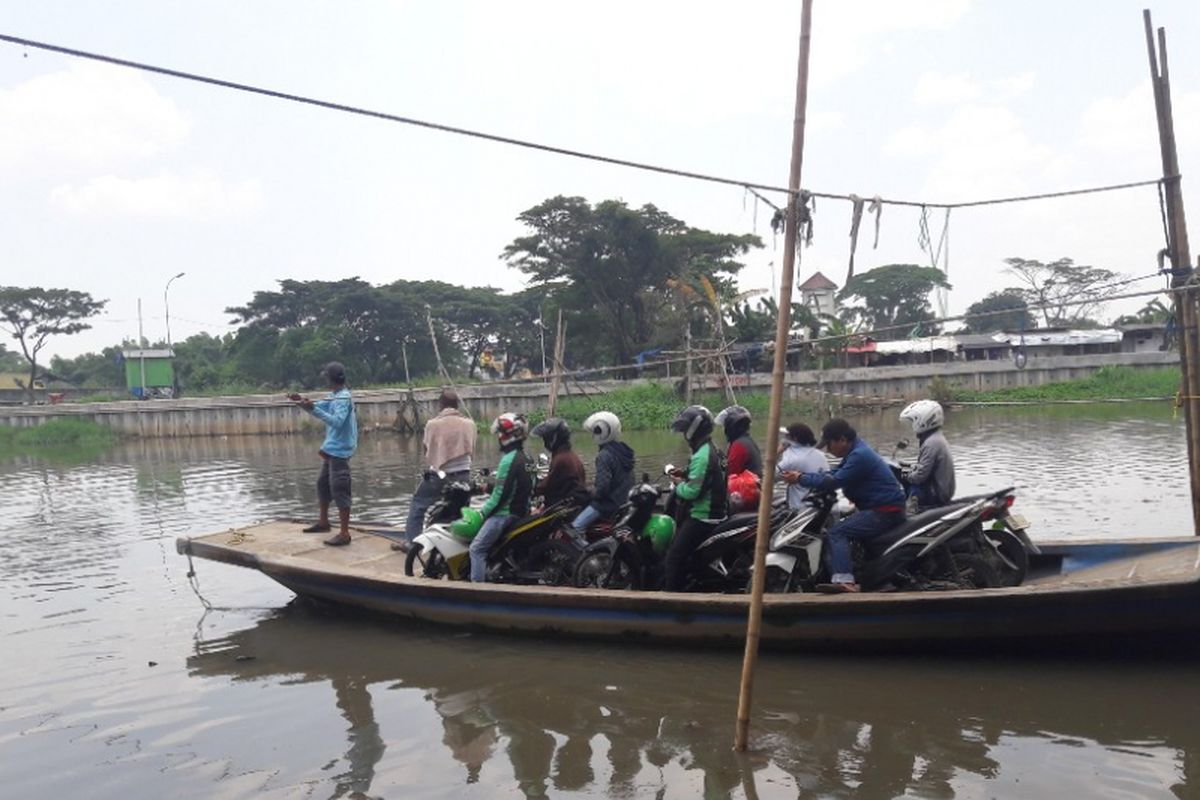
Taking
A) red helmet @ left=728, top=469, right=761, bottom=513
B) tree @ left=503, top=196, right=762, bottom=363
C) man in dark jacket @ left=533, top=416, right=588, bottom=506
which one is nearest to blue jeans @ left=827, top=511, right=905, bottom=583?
red helmet @ left=728, top=469, right=761, bottom=513

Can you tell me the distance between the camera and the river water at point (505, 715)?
204 inches

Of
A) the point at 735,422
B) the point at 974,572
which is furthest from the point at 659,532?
the point at 974,572

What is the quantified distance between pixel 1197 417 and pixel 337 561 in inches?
284

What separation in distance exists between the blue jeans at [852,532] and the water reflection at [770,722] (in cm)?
60

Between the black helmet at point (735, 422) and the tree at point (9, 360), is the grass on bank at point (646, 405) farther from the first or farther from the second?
the tree at point (9, 360)

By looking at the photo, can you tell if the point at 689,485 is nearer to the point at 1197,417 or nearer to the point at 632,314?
the point at 1197,417

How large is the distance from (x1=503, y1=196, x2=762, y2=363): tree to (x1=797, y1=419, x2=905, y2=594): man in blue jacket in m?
33.3

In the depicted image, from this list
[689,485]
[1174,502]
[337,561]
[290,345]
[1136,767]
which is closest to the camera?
[1136,767]

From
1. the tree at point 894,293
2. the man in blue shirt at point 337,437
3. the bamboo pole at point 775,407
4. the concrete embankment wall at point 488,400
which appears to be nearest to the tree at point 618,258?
the concrete embankment wall at point 488,400

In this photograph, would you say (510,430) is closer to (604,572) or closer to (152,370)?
(604,572)

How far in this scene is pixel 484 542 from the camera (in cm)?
793

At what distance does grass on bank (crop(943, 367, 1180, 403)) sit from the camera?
116 feet

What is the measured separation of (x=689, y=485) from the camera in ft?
23.2

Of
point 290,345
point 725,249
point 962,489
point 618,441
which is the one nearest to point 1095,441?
point 962,489
